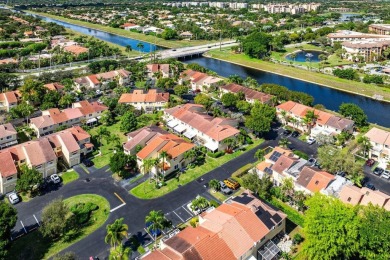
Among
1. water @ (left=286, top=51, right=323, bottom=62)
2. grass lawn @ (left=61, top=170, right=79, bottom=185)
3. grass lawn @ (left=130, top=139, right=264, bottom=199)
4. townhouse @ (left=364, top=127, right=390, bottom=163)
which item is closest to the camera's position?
grass lawn @ (left=130, top=139, right=264, bottom=199)

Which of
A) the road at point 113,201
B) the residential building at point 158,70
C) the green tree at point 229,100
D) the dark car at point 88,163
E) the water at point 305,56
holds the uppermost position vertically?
the residential building at point 158,70

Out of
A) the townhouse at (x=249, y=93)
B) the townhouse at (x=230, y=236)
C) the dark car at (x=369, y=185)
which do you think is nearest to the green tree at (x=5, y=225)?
the townhouse at (x=230, y=236)

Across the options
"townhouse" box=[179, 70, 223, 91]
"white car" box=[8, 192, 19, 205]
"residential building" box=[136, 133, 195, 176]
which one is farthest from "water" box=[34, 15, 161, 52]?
"white car" box=[8, 192, 19, 205]

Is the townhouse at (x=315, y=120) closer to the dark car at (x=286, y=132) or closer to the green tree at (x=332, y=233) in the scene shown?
the dark car at (x=286, y=132)

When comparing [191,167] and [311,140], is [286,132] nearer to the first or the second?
[311,140]

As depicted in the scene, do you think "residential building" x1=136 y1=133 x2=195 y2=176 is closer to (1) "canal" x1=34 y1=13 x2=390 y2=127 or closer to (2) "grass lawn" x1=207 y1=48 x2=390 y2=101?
(1) "canal" x1=34 y1=13 x2=390 y2=127

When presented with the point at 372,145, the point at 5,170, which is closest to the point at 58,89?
the point at 5,170

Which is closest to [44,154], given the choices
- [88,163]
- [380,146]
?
[88,163]
